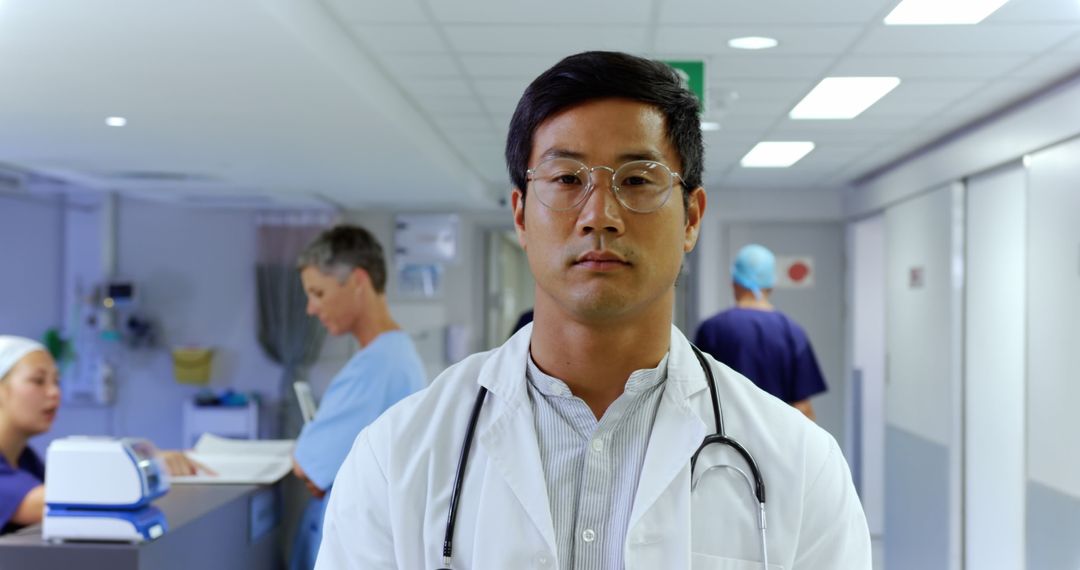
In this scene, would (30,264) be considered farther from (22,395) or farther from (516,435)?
(516,435)

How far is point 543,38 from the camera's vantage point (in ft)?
12.3

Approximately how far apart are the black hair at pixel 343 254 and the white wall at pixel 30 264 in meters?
6.41

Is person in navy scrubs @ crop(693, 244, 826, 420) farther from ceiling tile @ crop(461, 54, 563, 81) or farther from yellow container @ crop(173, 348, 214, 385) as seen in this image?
yellow container @ crop(173, 348, 214, 385)

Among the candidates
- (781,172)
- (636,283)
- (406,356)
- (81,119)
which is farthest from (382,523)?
(781,172)

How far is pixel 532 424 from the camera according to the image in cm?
126

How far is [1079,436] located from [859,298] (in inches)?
156

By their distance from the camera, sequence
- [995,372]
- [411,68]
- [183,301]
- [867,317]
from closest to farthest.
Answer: [411,68] → [995,372] → [867,317] → [183,301]

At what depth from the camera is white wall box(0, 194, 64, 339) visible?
8383mm

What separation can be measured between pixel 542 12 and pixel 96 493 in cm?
199

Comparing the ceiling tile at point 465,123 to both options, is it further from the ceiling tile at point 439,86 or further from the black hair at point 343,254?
the black hair at point 343,254

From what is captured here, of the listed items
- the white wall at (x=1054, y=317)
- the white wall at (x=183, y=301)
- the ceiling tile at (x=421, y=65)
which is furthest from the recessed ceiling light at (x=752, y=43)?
the white wall at (x=183, y=301)

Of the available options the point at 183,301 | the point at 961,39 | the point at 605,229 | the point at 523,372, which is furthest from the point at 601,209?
the point at 183,301

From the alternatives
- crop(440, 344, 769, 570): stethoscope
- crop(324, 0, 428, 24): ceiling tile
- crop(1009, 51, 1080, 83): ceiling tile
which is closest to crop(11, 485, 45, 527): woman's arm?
crop(324, 0, 428, 24): ceiling tile

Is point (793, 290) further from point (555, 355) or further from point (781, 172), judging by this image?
point (555, 355)
